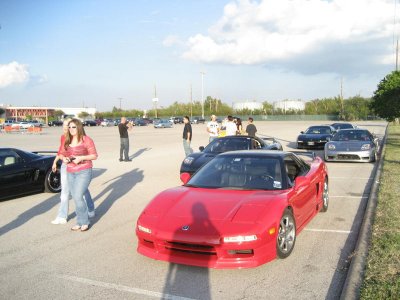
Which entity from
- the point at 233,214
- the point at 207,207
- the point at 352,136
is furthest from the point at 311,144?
the point at 233,214

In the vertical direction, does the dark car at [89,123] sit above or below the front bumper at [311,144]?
above

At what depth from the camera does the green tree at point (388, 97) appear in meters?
21.9

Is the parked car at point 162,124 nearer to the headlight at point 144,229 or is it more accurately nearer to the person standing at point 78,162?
the person standing at point 78,162

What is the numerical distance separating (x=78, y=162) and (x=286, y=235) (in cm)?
311

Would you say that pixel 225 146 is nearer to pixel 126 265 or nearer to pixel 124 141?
pixel 124 141

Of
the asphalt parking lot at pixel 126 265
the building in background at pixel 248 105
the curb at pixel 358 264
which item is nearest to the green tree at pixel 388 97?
the asphalt parking lot at pixel 126 265

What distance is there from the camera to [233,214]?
190 inches

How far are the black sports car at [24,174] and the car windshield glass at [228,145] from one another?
399 centimetres

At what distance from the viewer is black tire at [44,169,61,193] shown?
31.7ft

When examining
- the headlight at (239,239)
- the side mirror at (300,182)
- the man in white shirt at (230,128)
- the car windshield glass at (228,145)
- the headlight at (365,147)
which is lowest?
the headlight at (239,239)

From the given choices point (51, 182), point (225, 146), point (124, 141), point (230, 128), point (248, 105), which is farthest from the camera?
point (248, 105)

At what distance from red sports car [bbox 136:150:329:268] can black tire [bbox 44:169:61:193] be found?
4622 mm

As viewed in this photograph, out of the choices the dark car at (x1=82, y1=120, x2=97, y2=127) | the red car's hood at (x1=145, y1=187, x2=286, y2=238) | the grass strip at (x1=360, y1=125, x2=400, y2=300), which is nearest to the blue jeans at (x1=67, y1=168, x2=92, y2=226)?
the red car's hood at (x1=145, y1=187, x2=286, y2=238)

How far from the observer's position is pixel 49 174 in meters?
9.69
